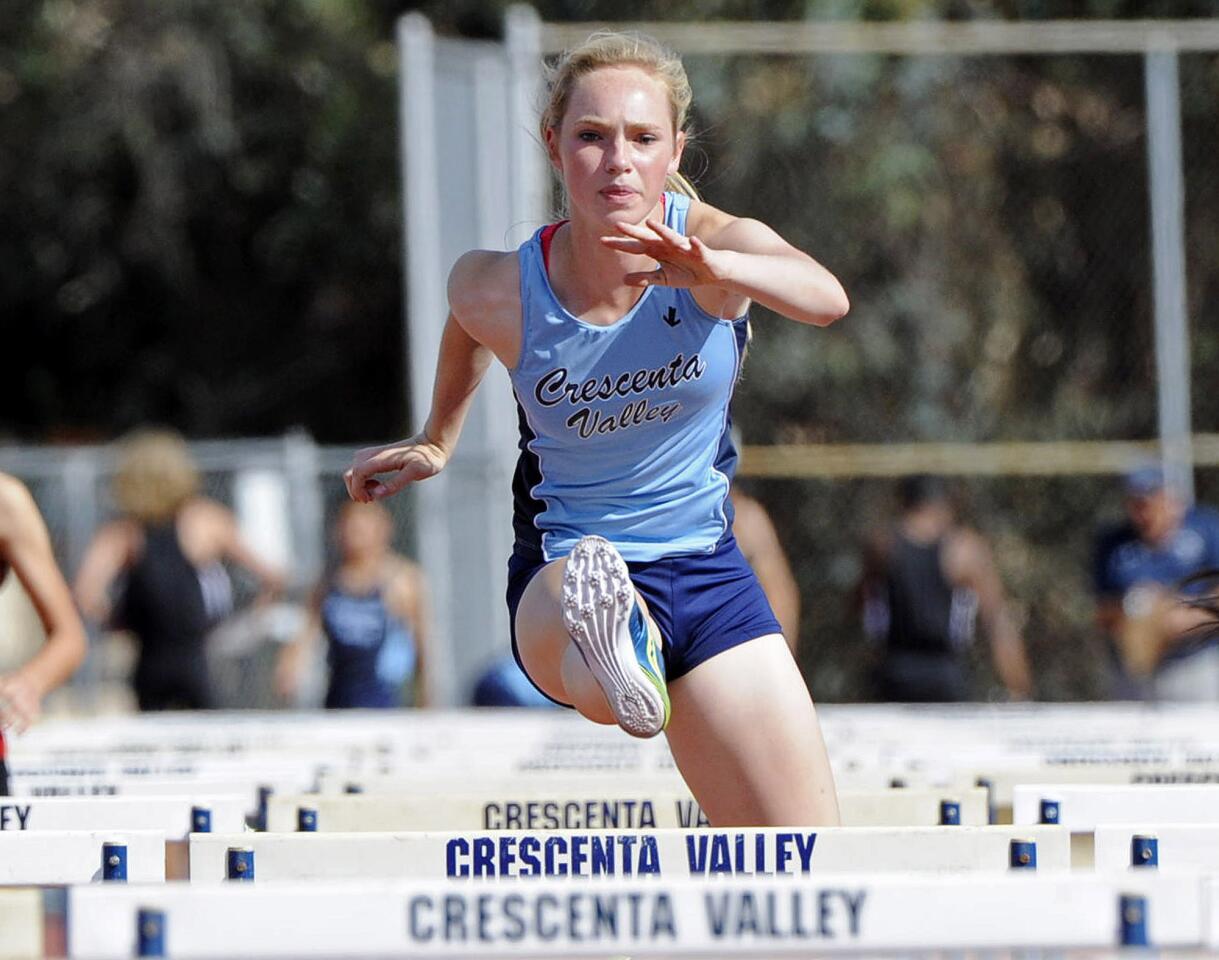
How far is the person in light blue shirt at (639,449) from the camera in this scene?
4090 millimetres

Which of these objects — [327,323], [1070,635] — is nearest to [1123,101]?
[1070,635]

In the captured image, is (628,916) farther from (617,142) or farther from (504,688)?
(504,688)

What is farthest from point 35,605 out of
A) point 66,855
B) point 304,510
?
point 304,510

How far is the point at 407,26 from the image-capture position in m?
11.0

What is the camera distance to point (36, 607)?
5582mm

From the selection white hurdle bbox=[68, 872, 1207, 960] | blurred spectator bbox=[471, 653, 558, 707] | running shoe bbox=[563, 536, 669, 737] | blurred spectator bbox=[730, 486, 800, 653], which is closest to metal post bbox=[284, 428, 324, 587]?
blurred spectator bbox=[471, 653, 558, 707]

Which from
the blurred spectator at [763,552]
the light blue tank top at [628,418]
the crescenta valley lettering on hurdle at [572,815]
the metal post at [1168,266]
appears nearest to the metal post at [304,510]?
the blurred spectator at [763,552]

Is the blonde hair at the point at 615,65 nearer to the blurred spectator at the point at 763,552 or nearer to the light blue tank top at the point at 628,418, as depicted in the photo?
the light blue tank top at the point at 628,418

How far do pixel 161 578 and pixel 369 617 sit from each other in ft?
3.86

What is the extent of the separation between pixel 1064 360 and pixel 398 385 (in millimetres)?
8014

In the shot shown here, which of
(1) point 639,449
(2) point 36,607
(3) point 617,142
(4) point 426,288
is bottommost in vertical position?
(2) point 36,607

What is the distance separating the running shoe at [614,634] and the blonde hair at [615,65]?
0.90 metres

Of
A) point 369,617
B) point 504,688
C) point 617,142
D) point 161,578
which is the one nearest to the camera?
point 617,142

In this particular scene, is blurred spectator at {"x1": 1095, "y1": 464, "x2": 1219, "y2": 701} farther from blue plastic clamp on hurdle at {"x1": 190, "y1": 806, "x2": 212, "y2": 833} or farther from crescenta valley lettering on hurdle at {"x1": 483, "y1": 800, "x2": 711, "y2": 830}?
blue plastic clamp on hurdle at {"x1": 190, "y1": 806, "x2": 212, "y2": 833}
